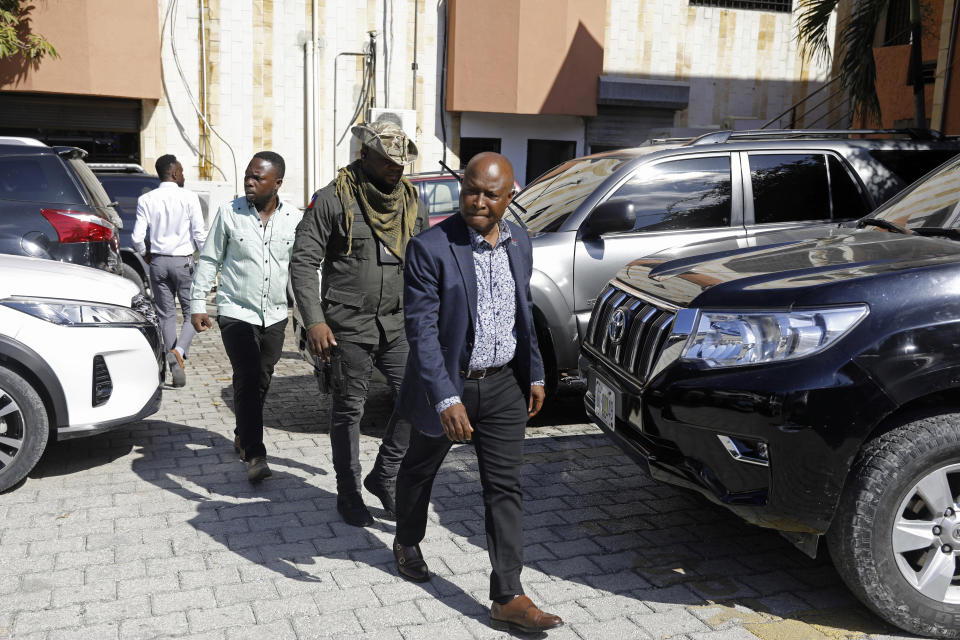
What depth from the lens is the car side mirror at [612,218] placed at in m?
5.42

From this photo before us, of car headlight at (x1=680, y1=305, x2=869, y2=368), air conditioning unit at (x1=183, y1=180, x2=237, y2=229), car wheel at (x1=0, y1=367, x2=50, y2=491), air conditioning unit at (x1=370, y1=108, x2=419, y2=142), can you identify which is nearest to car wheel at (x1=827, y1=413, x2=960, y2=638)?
car headlight at (x1=680, y1=305, x2=869, y2=368)

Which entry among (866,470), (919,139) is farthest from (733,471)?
(919,139)

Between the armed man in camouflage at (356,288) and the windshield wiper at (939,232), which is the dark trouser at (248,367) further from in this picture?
the windshield wiper at (939,232)

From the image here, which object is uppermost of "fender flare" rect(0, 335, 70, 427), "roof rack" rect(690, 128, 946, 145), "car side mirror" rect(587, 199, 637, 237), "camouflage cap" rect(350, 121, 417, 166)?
"roof rack" rect(690, 128, 946, 145)

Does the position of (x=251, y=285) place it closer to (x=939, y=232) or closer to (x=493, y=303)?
(x=493, y=303)

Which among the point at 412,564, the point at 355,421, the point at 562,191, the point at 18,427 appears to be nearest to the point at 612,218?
the point at 562,191

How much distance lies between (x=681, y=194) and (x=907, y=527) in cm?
321

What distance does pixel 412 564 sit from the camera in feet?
12.2

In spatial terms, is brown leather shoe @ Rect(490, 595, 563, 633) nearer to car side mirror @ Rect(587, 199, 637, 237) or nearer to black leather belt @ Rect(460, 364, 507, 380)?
black leather belt @ Rect(460, 364, 507, 380)

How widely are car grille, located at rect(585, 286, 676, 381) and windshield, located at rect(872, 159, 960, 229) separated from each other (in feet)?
4.66

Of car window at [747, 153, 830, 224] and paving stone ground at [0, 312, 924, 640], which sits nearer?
paving stone ground at [0, 312, 924, 640]

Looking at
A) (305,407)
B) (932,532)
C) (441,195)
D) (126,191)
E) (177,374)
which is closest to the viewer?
(932,532)

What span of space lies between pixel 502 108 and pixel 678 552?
14.7 meters

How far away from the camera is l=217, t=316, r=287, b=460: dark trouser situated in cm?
491
